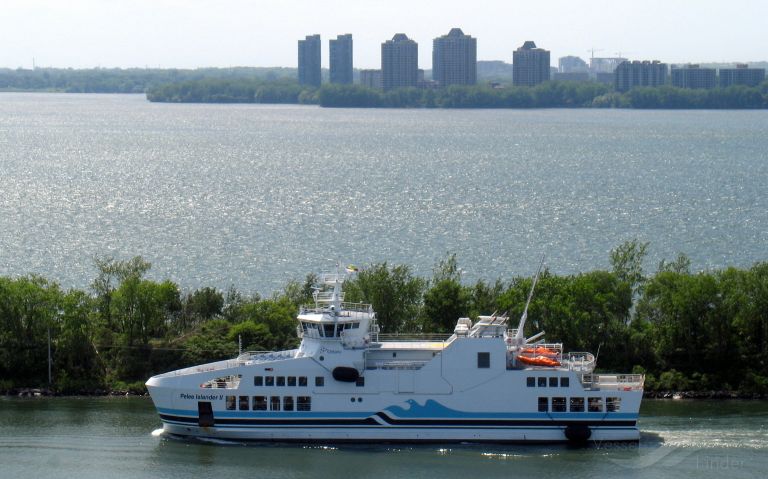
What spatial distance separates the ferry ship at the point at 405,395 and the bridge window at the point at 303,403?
3 cm

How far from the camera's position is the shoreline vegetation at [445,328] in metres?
43.0

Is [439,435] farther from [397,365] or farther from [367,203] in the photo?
[367,203]

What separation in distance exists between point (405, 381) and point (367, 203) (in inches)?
2219

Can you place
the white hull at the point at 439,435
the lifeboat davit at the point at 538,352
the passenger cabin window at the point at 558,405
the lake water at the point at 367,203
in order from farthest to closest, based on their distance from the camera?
the lake water at the point at 367,203 → the lifeboat davit at the point at 538,352 → the passenger cabin window at the point at 558,405 → the white hull at the point at 439,435

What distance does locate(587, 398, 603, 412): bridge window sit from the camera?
36.0 meters

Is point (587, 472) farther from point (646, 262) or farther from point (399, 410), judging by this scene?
point (646, 262)

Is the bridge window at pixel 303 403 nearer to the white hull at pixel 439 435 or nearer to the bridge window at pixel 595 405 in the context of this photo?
the white hull at pixel 439 435

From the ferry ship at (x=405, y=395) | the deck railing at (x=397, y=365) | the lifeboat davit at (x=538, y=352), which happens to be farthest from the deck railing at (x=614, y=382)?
the deck railing at (x=397, y=365)

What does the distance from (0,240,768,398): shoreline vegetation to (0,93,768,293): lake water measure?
607 inches

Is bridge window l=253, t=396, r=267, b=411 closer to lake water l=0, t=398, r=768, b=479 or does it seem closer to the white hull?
the white hull

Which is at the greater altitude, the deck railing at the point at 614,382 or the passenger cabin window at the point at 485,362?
the passenger cabin window at the point at 485,362

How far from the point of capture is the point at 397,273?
4784 cm

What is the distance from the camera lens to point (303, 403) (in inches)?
1433

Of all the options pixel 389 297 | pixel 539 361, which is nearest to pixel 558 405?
pixel 539 361
